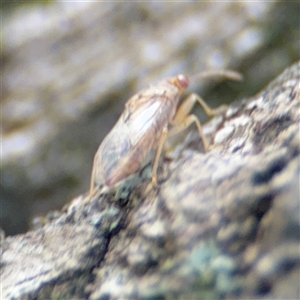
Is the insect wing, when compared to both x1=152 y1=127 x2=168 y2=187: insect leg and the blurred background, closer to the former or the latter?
x1=152 y1=127 x2=168 y2=187: insect leg

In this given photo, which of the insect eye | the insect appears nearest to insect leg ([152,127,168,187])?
the insect

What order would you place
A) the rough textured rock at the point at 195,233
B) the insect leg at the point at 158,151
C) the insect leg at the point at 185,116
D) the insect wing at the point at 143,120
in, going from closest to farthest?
the rough textured rock at the point at 195,233, the insect leg at the point at 158,151, the insect wing at the point at 143,120, the insect leg at the point at 185,116

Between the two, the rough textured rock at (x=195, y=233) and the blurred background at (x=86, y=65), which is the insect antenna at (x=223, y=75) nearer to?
the blurred background at (x=86, y=65)

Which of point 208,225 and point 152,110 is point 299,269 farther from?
point 152,110

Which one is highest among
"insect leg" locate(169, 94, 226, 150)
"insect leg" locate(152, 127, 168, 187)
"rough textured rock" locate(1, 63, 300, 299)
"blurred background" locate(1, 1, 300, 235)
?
"blurred background" locate(1, 1, 300, 235)

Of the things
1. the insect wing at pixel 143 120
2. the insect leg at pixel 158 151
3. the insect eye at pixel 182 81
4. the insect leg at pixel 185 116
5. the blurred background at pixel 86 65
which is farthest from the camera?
the blurred background at pixel 86 65

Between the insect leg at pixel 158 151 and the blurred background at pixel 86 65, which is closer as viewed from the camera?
the insect leg at pixel 158 151

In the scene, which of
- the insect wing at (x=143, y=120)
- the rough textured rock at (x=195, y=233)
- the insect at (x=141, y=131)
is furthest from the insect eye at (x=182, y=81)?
the rough textured rock at (x=195, y=233)
